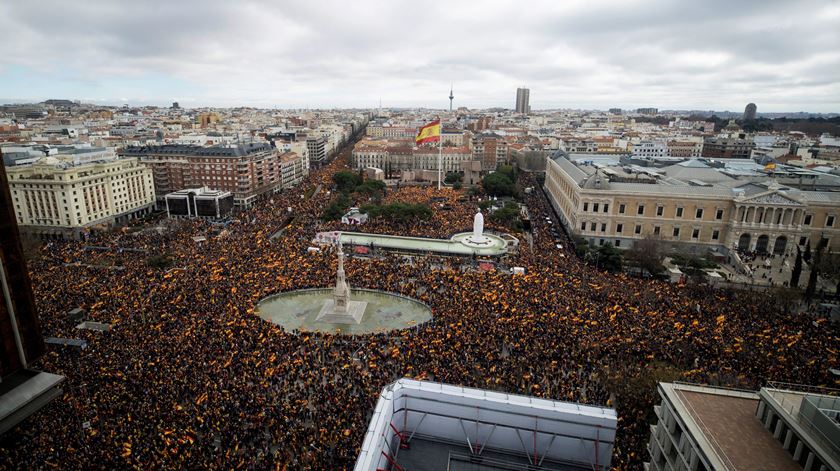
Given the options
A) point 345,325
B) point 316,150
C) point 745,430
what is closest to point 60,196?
point 345,325

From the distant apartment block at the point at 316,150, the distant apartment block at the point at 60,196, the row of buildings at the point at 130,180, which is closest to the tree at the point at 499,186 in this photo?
the row of buildings at the point at 130,180

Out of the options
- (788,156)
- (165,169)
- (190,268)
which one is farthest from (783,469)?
(788,156)

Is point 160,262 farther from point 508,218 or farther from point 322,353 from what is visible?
point 508,218

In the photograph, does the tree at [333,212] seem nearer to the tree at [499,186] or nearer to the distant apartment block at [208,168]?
the distant apartment block at [208,168]

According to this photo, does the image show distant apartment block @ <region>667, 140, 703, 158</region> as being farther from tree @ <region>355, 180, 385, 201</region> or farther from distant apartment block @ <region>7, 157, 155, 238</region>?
distant apartment block @ <region>7, 157, 155, 238</region>

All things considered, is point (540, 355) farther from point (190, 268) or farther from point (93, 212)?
point (93, 212)

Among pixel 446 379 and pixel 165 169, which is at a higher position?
pixel 165 169

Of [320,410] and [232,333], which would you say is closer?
[320,410]

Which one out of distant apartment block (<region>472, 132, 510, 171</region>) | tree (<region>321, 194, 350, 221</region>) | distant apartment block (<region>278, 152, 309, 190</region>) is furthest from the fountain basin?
distant apartment block (<region>472, 132, 510, 171</region>)
